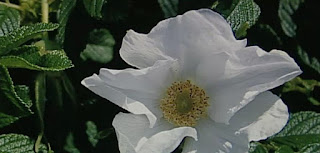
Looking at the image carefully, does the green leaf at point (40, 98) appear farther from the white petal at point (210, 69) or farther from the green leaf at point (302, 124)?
the green leaf at point (302, 124)

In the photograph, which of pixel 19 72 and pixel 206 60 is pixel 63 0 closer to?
pixel 19 72

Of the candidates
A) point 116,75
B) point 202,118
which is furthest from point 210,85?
point 116,75

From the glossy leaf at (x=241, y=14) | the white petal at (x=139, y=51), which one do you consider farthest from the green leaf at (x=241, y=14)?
the white petal at (x=139, y=51)

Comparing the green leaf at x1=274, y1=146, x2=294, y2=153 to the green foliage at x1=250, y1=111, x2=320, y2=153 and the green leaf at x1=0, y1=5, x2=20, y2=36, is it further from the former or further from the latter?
the green leaf at x1=0, y1=5, x2=20, y2=36

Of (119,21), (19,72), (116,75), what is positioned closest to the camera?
(116,75)

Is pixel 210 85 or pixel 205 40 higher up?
pixel 205 40

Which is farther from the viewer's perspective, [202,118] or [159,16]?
[159,16]
